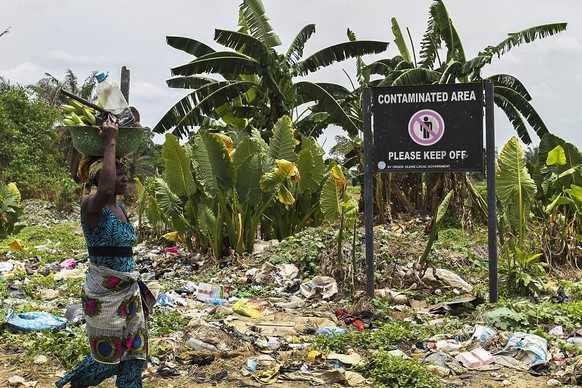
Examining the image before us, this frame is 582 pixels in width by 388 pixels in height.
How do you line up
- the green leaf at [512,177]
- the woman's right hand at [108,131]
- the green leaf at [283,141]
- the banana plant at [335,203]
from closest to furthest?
the woman's right hand at [108,131], the banana plant at [335,203], the green leaf at [512,177], the green leaf at [283,141]

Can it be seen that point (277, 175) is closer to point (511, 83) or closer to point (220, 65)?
point (220, 65)

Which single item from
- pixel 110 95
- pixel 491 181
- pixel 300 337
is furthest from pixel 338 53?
pixel 110 95

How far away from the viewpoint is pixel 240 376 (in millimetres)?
4398

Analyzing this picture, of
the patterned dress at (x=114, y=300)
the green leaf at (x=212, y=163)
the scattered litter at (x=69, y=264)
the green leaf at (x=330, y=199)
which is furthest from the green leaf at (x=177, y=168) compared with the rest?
the patterned dress at (x=114, y=300)

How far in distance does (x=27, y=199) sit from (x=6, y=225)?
43.7 feet

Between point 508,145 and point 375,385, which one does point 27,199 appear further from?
point 375,385

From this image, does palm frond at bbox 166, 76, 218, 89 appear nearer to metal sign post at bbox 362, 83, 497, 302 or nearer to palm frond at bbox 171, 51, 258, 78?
palm frond at bbox 171, 51, 258, 78

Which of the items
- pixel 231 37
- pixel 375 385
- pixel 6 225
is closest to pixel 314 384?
pixel 375 385

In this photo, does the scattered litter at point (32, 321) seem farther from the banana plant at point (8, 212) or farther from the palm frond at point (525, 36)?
the palm frond at point (525, 36)

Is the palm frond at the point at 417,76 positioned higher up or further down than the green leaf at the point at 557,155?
higher up

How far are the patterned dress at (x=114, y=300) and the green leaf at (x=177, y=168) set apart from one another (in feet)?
18.9

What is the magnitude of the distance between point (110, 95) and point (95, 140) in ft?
0.96

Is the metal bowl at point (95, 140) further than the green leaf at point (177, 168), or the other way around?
the green leaf at point (177, 168)

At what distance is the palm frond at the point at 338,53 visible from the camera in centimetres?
1334
